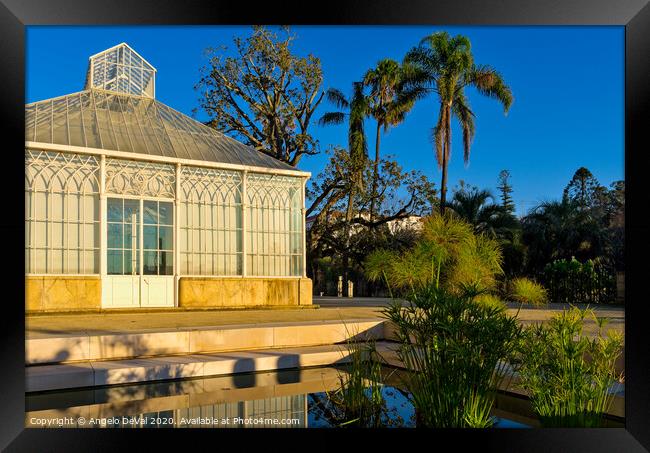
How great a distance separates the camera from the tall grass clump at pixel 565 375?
3.71 meters

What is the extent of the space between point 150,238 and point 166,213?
56 cm

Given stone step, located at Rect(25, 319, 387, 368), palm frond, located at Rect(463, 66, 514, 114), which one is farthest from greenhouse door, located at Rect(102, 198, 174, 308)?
palm frond, located at Rect(463, 66, 514, 114)

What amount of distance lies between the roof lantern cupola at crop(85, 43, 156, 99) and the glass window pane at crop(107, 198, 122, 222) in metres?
2.88

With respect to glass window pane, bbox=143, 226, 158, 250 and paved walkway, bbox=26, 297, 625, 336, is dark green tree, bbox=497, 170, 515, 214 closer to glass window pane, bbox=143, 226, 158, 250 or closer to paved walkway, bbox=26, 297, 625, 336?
paved walkway, bbox=26, 297, 625, 336

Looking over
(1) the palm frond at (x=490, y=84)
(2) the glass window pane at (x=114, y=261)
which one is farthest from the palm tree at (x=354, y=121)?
(2) the glass window pane at (x=114, y=261)

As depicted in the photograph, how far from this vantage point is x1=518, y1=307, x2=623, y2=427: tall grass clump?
12.2 ft

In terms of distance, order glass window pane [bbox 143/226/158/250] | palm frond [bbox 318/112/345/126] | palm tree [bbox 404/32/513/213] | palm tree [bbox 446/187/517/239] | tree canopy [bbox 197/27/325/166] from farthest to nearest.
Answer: palm frond [bbox 318/112/345/126] < palm tree [bbox 446/187/517/239] < palm tree [bbox 404/32/513/213] < tree canopy [bbox 197/27/325/166] < glass window pane [bbox 143/226/158/250]

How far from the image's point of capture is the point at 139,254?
1037 cm

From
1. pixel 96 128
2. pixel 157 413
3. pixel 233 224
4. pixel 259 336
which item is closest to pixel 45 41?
pixel 96 128

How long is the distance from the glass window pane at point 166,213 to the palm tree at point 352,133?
7.17 metres

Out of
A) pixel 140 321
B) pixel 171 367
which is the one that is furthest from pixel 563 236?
pixel 171 367
